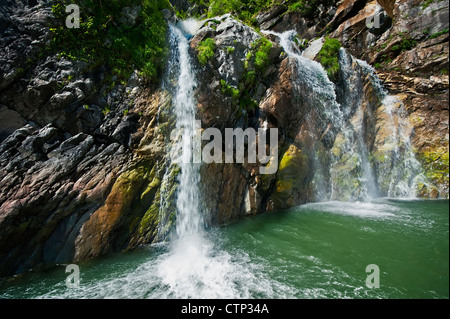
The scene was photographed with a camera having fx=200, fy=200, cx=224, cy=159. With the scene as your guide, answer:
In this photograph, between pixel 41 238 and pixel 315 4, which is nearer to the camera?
pixel 41 238

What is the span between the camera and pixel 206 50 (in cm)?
846

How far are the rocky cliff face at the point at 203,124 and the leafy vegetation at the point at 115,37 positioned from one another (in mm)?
321

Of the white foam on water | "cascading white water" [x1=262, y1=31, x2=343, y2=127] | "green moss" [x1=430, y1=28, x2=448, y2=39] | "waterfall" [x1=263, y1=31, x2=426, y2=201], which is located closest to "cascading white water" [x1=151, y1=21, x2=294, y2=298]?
the white foam on water

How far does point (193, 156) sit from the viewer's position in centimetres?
750

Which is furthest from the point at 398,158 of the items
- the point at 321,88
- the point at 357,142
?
the point at 321,88

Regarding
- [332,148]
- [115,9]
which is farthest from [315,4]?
[115,9]

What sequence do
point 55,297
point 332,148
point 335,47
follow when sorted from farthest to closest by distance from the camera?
point 335,47 < point 332,148 < point 55,297

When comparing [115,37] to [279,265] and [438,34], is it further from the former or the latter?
[438,34]

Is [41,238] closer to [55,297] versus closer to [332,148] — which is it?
[55,297]

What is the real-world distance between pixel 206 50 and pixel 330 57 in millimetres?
7465

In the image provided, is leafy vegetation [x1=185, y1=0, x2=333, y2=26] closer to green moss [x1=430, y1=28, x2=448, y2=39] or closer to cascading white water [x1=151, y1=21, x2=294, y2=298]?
green moss [x1=430, y1=28, x2=448, y2=39]

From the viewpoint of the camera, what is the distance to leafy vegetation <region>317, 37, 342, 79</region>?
438 inches
